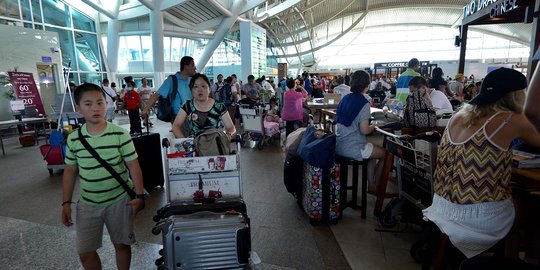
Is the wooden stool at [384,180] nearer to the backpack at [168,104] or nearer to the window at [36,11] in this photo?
the backpack at [168,104]

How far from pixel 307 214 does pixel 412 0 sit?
131ft

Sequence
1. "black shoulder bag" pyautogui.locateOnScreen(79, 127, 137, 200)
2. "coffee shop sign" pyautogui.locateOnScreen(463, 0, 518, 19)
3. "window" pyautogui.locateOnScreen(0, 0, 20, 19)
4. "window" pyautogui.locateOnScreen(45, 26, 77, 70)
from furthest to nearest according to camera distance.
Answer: "window" pyautogui.locateOnScreen(45, 26, 77, 70)
"window" pyautogui.locateOnScreen(0, 0, 20, 19)
"coffee shop sign" pyautogui.locateOnScreen(463, 0, 518, 19)
"black shoulder bag" pyautogui.locateOnScreen(79, 127, 137, 200)

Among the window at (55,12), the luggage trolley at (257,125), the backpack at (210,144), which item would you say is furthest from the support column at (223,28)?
the backpack at (210,144)

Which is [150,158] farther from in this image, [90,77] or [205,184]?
[90,77]

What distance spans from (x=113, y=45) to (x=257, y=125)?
1654cm

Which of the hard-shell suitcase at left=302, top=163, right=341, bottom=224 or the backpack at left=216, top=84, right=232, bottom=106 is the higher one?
the backpack at left=216, top=84, right=232, bottom=106

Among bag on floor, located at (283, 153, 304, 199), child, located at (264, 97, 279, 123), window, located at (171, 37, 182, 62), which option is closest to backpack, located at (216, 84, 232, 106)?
child, located at (264, 97, 279, 123)

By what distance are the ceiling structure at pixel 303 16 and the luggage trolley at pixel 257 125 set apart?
10.7 metres

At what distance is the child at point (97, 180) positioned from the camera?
1833mm

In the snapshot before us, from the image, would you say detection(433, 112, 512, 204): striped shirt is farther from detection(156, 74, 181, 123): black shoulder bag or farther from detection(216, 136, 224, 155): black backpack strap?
detection(156, 74, 181, 123): black shoulder bag

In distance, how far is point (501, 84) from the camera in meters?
1.72

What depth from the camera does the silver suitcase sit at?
1922 mm

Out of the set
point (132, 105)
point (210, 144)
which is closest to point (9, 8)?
point (132, 105)

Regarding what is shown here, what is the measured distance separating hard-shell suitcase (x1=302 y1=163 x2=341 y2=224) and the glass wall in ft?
37.3
